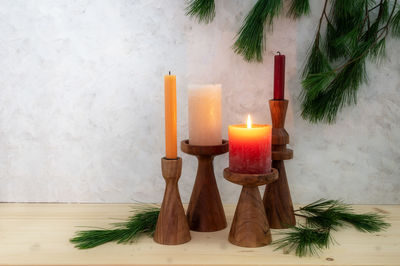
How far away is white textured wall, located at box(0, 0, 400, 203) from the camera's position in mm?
873

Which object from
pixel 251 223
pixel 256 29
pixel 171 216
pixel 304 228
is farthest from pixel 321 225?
pixel 256 29

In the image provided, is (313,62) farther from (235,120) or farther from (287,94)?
(235,120)

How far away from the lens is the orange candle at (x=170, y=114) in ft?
2.27

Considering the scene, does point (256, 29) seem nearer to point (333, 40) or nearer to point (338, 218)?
point (333, 40)

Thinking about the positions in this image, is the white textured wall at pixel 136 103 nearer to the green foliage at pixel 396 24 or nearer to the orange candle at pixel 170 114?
the green foliage at pixel 396 24

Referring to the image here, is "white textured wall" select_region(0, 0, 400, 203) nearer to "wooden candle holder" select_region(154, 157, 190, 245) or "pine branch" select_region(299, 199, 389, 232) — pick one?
"pine branch" select_region(299, 199, 389, 232)

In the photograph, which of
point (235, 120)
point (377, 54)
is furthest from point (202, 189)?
point (377, 54)

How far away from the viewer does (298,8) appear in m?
0.84

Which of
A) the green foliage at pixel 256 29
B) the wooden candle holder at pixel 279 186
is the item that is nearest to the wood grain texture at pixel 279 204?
the wooden candle holder at pixel 279 186

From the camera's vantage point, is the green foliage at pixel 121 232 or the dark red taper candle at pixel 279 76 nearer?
the green foliage at pixel 121 232

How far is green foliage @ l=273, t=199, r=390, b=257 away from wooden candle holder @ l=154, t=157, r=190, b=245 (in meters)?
0.15

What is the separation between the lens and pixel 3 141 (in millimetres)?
913

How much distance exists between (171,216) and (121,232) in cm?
9

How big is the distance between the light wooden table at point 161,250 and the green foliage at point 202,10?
1.33 feet
